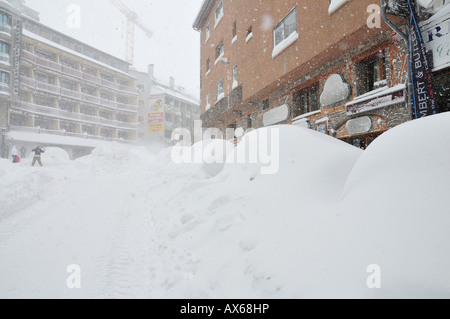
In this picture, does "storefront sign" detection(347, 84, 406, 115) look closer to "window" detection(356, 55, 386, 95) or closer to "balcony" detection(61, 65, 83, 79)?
"window" detection(356, 55, 386, 95)

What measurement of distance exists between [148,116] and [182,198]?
44.0 metres

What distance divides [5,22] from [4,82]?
629cm

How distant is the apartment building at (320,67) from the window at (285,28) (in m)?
0.04

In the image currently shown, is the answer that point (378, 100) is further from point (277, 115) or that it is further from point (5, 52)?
point (5, 52)

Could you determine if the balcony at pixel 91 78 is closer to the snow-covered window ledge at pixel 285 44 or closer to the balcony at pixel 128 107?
the balcony at pixel 128 107

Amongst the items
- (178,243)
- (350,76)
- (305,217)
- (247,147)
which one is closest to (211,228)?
(178,243)

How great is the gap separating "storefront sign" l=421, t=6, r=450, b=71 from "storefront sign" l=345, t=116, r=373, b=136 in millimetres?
1972

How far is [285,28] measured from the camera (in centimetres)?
996

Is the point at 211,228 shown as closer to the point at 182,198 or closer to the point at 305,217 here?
the point at 305,217

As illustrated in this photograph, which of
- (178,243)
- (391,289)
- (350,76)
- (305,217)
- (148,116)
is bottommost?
(178,243)

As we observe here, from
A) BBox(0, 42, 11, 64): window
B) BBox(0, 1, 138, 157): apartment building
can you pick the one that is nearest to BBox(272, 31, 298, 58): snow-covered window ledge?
BBox(0, 1, 138, 157): apartment building

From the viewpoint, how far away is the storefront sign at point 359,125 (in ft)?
24.6

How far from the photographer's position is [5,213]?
230 inches

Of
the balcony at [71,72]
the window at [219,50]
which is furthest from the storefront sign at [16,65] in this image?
the window at [219,50]
